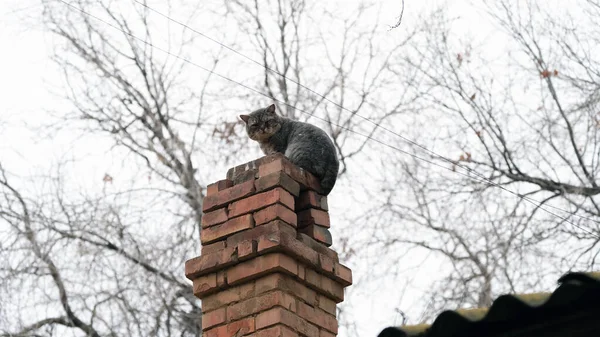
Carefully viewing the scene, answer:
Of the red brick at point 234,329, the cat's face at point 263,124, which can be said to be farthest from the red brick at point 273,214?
the cat's face at point 263,124

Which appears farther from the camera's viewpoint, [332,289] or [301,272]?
[332,289]

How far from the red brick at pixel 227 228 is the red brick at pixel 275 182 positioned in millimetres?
148

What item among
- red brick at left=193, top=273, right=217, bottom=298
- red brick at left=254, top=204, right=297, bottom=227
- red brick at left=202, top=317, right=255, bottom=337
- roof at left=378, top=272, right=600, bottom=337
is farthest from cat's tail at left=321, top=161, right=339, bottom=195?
roof at left=378, top=272, right=600, bottom=337

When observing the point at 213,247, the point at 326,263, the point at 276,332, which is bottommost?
the point at 276,332

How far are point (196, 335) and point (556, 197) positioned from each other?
13.4 feet

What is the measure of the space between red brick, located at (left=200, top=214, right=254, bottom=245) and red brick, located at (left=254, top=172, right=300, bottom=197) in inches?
5.8

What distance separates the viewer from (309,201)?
5.04 meters

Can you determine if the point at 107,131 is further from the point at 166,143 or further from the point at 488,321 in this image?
the point at 488,321

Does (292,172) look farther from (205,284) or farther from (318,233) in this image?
(205,284)

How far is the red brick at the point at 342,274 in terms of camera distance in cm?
498

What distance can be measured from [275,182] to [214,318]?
65cm

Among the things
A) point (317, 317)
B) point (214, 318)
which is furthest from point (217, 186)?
point (317, 317)

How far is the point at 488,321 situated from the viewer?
3416 mm

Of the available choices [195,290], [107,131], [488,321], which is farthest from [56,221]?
[488,321]
